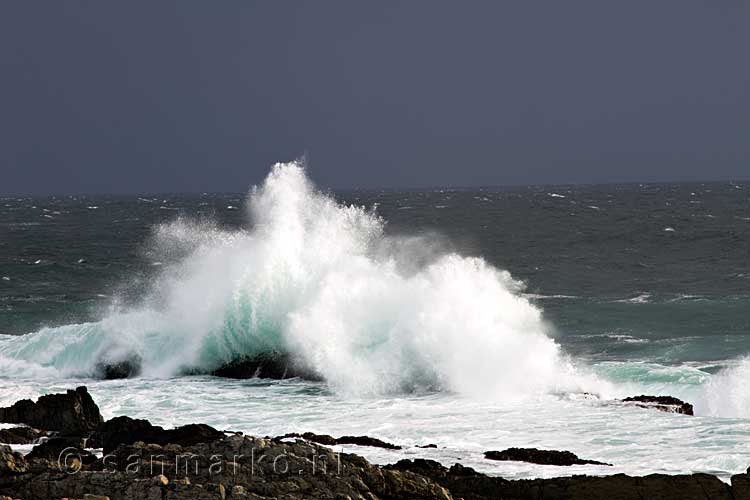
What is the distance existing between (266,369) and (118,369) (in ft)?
11.7

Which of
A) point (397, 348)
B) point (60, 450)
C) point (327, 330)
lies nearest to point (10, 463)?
point (60, 450)

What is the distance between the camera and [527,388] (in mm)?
18812

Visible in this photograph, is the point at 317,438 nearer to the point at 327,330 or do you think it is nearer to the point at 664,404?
the point at 664,404

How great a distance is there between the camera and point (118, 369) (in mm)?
21547

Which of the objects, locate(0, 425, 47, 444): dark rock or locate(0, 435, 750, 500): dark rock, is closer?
locate(0, 435, 750, 500): dark rock

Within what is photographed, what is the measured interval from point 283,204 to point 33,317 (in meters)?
10.7

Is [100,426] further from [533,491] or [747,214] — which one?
[747,214]

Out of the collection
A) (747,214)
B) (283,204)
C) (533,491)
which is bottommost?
(533,491)

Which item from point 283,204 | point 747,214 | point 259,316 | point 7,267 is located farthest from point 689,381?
point 747,214

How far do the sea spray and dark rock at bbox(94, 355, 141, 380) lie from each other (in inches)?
7.6

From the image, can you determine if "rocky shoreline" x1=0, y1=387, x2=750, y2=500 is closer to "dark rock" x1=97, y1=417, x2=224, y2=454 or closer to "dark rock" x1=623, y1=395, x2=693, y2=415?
"dark rock" x1=97, y1=417, x2=224, y2=454

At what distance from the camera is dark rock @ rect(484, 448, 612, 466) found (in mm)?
12516

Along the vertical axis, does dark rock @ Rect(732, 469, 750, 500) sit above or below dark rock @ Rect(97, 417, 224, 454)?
below

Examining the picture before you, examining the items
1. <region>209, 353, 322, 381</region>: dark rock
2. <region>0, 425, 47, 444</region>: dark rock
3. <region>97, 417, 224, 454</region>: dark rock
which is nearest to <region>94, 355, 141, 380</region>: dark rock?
<region>209, 353, 322, 381</region>: dark rock
